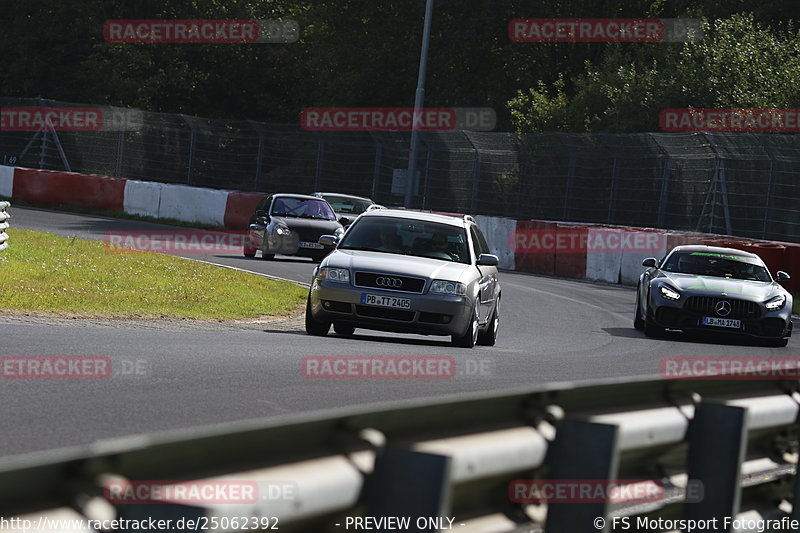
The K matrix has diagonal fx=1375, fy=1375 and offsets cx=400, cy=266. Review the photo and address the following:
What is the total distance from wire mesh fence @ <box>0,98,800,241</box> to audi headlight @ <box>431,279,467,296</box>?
57.5ft

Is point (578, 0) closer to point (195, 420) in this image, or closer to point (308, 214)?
point (308, 214)

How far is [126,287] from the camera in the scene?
18578 millimetres

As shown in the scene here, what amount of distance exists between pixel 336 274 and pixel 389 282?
1.85 feet

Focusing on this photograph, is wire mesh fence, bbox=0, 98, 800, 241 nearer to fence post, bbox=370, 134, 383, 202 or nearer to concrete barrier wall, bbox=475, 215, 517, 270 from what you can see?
fence post, bbox=370, 134, 383, 202

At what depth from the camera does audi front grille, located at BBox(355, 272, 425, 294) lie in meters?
14.5

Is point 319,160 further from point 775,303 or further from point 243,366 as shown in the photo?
point 243,366

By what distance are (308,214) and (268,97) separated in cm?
3206

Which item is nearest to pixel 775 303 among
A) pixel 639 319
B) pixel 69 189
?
pixel 639 319

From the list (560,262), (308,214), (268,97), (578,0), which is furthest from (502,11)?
(308,214)

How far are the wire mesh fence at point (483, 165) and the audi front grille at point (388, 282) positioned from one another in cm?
1781

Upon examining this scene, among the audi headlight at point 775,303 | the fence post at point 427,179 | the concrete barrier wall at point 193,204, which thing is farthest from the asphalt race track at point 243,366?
the fence post at point 427,179

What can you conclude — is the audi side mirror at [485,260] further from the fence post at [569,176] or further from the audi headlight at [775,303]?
the fence post at [569,176]

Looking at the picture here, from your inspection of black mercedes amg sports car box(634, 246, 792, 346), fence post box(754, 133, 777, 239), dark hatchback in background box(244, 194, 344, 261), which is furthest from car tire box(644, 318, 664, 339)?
fence post box(754, 133, 777, 239)

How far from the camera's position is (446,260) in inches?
609
